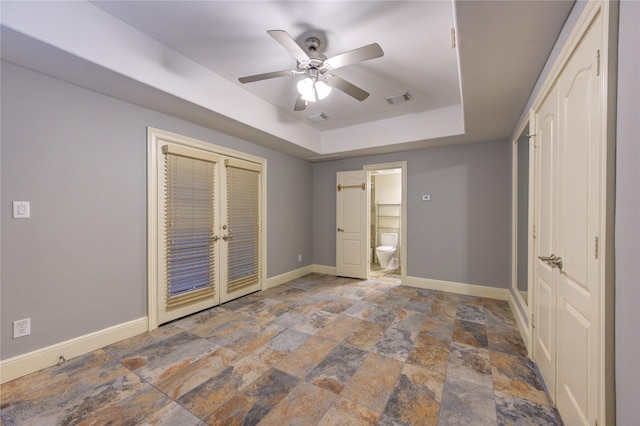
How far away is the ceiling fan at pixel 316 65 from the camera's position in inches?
75.6

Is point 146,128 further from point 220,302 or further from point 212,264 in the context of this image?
point 220,302

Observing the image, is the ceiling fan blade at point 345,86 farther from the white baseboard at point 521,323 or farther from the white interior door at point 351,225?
the white baseboard at point 521,323

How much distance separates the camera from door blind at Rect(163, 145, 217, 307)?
2.99 meters

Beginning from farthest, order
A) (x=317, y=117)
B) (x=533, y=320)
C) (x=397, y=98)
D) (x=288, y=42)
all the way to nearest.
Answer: (x=317, y=117)
(x=397, y=98)
(x=533, y=320)
(x=288, y=42)

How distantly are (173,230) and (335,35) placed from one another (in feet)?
8.66

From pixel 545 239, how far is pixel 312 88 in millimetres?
2241

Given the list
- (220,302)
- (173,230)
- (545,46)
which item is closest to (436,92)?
(545,46)

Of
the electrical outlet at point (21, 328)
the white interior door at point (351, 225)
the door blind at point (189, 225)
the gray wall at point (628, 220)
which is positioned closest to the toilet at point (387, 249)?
the white interior door at point (351, 225)

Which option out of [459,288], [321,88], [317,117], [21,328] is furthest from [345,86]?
[459,288]

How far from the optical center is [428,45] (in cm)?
230

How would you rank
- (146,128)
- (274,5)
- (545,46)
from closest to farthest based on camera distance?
(545,46) → (274,5) → (146,128)

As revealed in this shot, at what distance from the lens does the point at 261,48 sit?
2.36 metres

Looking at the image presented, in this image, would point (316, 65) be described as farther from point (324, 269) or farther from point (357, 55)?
point (324, 269)

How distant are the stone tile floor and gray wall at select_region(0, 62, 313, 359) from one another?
1.39ft
